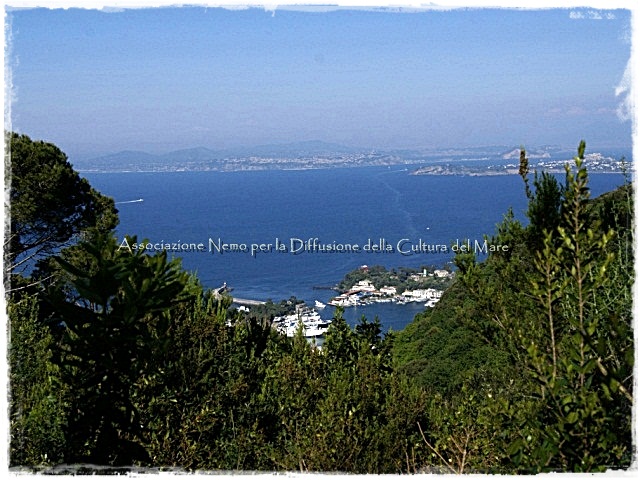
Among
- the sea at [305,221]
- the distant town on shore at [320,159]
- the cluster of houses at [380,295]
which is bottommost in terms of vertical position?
the cluster of houses at [380,295]

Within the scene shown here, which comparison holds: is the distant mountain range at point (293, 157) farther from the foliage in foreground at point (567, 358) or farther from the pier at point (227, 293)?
the foliage in foreground at point (567, 358)

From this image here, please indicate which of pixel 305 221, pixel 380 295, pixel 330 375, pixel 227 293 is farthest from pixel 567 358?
pixel 305 221

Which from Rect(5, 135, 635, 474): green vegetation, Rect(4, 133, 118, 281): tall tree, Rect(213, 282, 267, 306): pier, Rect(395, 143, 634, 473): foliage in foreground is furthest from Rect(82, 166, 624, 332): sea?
Rect(395, 143, 634, 473): foliage in foreground

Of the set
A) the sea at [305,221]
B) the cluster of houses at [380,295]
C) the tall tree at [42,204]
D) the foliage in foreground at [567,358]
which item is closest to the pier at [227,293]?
the sea at [305,221]

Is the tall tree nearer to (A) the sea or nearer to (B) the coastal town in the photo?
(A) the sea

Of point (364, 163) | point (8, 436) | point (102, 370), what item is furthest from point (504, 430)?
point (364, 163)

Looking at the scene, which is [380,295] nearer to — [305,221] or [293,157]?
[293,157]
